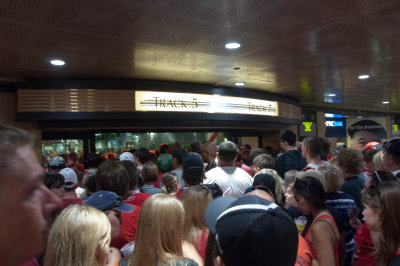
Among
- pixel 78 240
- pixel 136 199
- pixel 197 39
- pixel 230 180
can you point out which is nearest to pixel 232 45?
pixel 197 39

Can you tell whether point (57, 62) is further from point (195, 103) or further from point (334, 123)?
point (334, 123)

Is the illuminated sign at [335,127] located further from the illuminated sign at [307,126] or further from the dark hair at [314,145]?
the dark hair at [314,145]

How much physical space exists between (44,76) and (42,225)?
6.22 metres

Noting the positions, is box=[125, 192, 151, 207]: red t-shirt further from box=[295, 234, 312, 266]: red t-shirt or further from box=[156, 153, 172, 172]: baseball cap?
box=[295, 234, 312, 266]: red t-shirt

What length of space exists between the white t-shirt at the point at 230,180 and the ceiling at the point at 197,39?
204cm

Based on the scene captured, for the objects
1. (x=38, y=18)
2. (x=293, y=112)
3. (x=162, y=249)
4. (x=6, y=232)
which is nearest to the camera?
(x=6, y=232)

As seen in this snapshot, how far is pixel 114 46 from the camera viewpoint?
15.5ft

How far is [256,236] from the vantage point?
0.97 m

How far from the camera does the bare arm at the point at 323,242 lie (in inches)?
74.2

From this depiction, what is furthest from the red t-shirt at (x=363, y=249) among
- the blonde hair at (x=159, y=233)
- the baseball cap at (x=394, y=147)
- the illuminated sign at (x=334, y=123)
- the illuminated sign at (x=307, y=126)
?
the illuminated sign at (x=334, y=123)

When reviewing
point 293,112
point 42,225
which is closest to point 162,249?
point 42,225

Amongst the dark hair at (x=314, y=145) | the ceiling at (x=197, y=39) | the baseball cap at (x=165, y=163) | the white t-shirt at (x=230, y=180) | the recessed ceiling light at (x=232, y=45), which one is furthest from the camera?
the recessed ceiling light at (x=232, y=45)

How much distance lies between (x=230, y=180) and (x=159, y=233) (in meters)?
1.87

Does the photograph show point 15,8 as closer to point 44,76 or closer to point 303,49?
point 44,76
